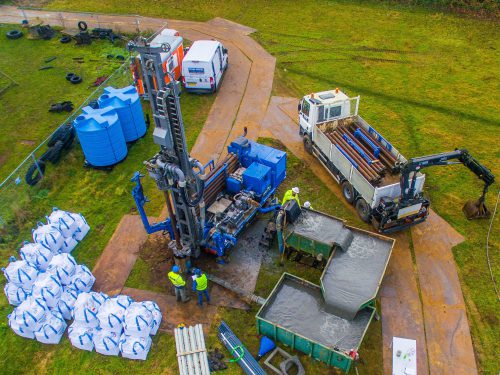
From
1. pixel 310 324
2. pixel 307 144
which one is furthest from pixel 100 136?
pixel 310 324

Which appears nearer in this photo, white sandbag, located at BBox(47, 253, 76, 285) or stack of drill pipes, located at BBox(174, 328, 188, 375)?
stack of drill pipes, located at BBox(174, 328, 188, 375)

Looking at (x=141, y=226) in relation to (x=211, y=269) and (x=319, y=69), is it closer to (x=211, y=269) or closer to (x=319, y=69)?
(x=211, y=269)

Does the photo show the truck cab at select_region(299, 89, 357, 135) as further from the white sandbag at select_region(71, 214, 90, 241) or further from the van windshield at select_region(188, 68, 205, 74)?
the white sandbag at select_region(71, 214, 90, 241)

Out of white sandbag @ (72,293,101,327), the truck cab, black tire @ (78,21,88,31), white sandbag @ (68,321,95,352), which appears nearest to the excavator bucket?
the truck cab

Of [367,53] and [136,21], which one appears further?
[136,21]

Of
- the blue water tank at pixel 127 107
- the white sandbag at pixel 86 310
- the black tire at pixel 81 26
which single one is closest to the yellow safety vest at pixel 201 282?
the white sandbag at pixel 86 310

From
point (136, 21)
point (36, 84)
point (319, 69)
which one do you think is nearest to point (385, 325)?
point (319, 69)
